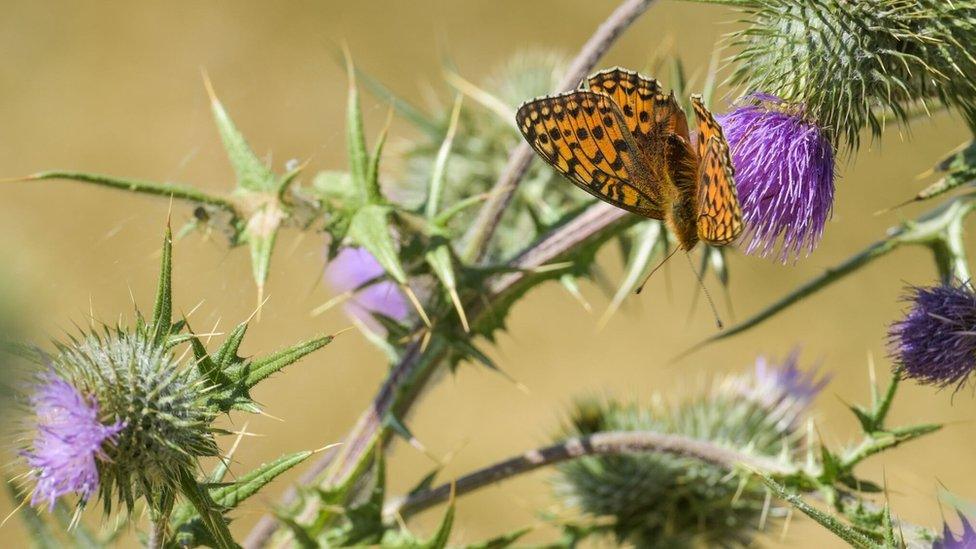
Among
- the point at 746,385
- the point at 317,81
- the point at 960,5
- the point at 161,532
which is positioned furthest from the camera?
the point at 317,81

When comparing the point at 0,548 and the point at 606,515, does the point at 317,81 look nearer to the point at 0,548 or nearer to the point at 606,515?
the point at 0,548

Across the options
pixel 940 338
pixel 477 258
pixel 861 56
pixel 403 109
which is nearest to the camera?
pixel 940 338

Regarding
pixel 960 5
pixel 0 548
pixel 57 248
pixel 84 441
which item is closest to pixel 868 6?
pixel 960 5

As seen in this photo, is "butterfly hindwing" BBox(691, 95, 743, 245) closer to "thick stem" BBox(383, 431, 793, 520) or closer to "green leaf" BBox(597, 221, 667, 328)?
"green leaf" BBox(597, 221, 667, 328)

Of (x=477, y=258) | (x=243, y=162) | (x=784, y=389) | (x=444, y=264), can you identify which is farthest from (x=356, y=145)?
(x=784, y=389)

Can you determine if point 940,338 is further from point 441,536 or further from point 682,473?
point 682,473

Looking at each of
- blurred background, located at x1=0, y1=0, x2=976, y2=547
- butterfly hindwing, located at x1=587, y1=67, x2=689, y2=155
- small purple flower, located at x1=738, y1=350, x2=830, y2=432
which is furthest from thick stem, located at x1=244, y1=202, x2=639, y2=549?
blurred background, located at x1=0, y1=0, x2=976, y2=547

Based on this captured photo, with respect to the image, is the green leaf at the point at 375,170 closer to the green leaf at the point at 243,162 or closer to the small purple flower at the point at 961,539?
the green leaf at the point at 243,162

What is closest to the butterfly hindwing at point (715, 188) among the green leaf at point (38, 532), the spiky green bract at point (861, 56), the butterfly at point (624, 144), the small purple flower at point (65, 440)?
the butterfly at point (624, 144)
